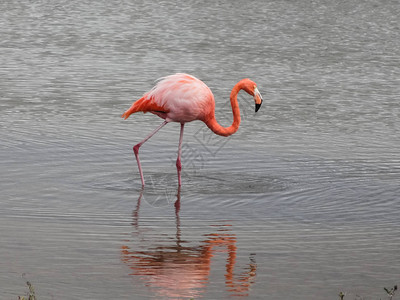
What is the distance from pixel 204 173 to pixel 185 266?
3.56 m

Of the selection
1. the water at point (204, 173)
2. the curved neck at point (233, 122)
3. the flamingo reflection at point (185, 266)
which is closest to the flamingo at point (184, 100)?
the curved neck at point (233, 122)

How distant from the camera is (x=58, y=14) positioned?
25875 mm

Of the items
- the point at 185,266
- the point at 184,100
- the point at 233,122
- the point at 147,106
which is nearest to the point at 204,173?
the point at 233,122

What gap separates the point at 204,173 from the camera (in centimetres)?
1061

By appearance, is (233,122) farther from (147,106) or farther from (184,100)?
(147,106)

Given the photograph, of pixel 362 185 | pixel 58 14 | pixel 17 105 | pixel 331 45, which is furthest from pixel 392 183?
pixel 58 14

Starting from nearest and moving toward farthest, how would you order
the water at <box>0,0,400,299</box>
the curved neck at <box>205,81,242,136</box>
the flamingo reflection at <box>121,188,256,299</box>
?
the flamingo reflection at <box>121,188,256,299</box> < the water at <box>0,0,400,299</box> < the curved neck at <box>205,81,242,136</box>

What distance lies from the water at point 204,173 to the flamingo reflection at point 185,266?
0.02 metres

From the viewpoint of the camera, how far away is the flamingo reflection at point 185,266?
21.5 feet

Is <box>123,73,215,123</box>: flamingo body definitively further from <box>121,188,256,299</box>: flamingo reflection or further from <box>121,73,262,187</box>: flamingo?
<box>121,188,256,299</box>: flamingo reflection

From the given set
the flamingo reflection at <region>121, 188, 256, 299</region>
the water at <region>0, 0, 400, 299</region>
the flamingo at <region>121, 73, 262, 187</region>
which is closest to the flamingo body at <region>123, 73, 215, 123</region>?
the flamingo at <region>121, 73, 262, 187</region>

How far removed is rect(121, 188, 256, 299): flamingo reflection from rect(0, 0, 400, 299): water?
0.6 inches

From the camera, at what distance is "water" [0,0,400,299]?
698 cm

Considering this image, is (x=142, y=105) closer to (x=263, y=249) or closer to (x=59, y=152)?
(x=59, y=152)
